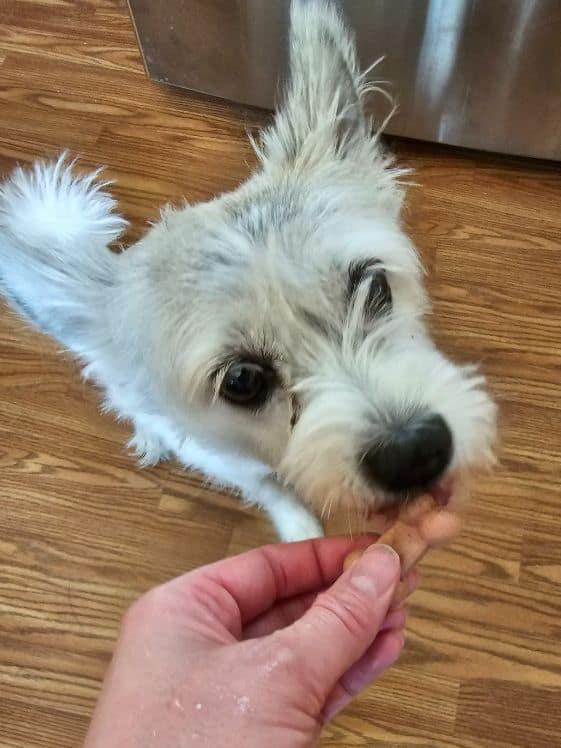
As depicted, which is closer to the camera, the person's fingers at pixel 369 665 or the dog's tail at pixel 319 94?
the person's fingers at pixel 369 665

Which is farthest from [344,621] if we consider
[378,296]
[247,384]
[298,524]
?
[298,524]

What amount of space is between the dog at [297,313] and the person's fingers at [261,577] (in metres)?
0.09

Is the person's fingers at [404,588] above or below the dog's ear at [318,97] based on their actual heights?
below

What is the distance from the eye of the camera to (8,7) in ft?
7.94

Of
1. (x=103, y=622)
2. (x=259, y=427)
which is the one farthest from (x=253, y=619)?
(x=103, y=622)

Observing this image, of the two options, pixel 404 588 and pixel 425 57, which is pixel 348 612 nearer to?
pixel 404 588

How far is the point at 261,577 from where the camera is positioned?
3.55ft

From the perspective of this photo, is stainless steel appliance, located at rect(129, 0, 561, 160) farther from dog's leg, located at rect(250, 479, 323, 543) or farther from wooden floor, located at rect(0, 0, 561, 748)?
dog's leg, located at rect(250, 479, 323, 543)

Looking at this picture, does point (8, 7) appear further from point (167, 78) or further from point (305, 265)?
point (305, 265)

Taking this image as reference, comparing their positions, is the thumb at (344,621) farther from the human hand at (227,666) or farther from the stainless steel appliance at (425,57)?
the stainless steel appliance at (425,57)

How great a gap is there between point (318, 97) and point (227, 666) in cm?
88

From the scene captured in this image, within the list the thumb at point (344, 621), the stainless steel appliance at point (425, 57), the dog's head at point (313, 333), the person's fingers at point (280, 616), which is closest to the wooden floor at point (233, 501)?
the stainless steel appliance at point (425, 57)

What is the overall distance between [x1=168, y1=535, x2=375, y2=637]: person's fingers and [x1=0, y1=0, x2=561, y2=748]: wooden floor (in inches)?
18.6

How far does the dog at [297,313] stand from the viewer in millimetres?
1010
